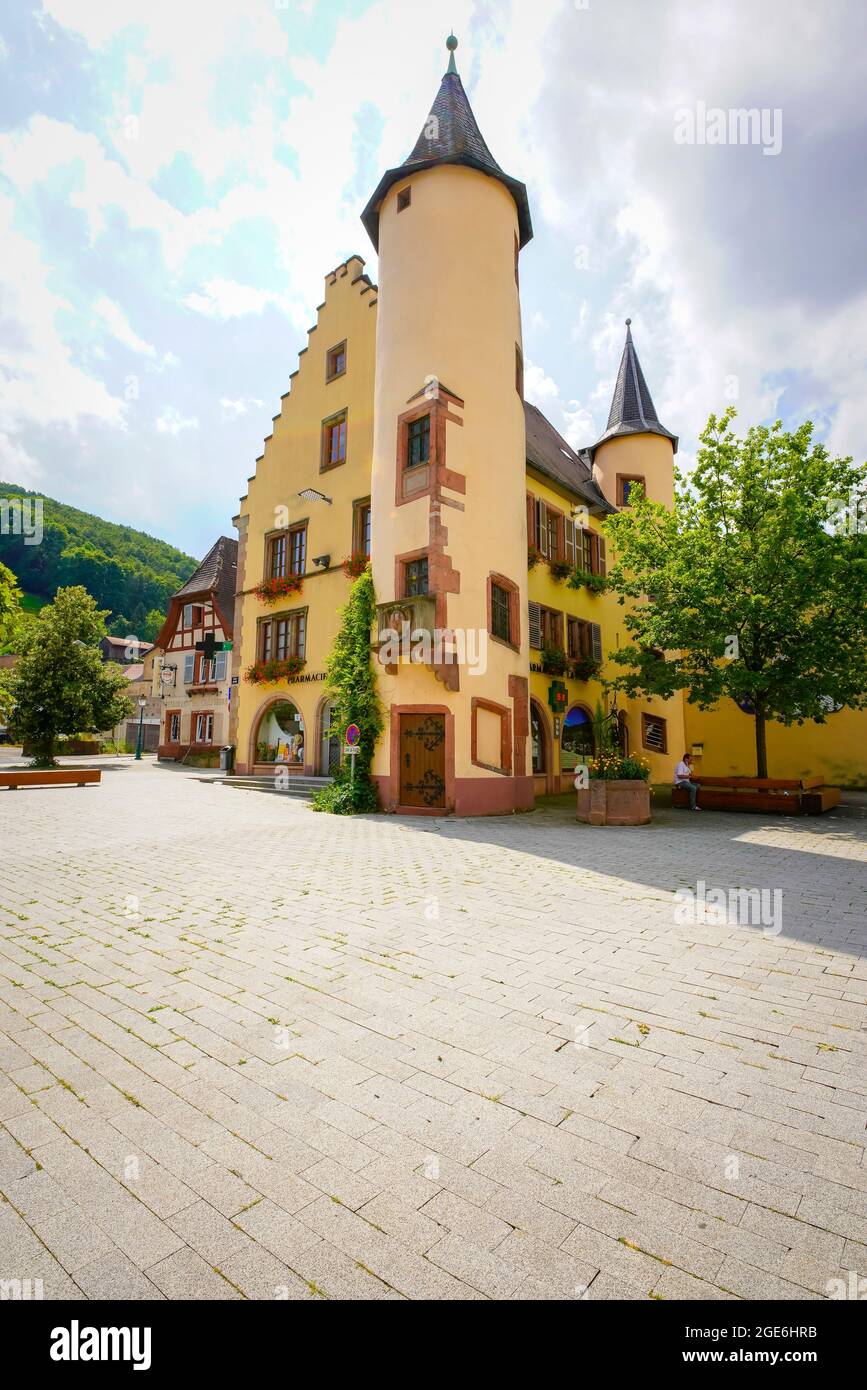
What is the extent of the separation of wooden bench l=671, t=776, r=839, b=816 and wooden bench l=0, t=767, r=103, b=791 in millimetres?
17247

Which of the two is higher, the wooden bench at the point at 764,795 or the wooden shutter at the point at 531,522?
the wooden shutter at the point at 531,522

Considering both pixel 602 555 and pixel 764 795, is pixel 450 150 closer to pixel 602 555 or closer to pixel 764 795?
pixel 602 555

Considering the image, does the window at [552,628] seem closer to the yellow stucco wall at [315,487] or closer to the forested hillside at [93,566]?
the yellow stucco wall at [315,487]

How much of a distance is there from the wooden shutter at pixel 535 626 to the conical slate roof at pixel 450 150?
11.3 m

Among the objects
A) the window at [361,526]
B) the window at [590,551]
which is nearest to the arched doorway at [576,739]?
the window at [590,551]

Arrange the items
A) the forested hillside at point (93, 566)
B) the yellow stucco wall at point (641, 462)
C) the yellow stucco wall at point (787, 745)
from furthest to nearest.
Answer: the forested hillside at point (93, 566)
the yellow stucco wall at point (641, 462)
the yellow stucco wall at point (787, 745)

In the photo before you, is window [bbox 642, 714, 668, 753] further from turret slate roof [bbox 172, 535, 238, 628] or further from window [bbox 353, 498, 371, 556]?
turret slate roof [bbox 172, 535, 238, 628]

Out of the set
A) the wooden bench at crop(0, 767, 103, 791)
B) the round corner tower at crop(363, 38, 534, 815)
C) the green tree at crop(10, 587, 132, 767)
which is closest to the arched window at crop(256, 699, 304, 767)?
the wooden bench at crop(0, 767, 103, 791)

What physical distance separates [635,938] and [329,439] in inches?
805

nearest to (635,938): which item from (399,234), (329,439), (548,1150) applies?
(548,1150)

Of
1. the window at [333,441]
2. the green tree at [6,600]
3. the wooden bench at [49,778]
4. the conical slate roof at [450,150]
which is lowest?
the wooden bench at [49,778]

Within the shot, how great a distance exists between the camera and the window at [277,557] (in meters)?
22.9

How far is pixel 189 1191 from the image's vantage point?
2.16m

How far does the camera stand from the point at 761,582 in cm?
1602
